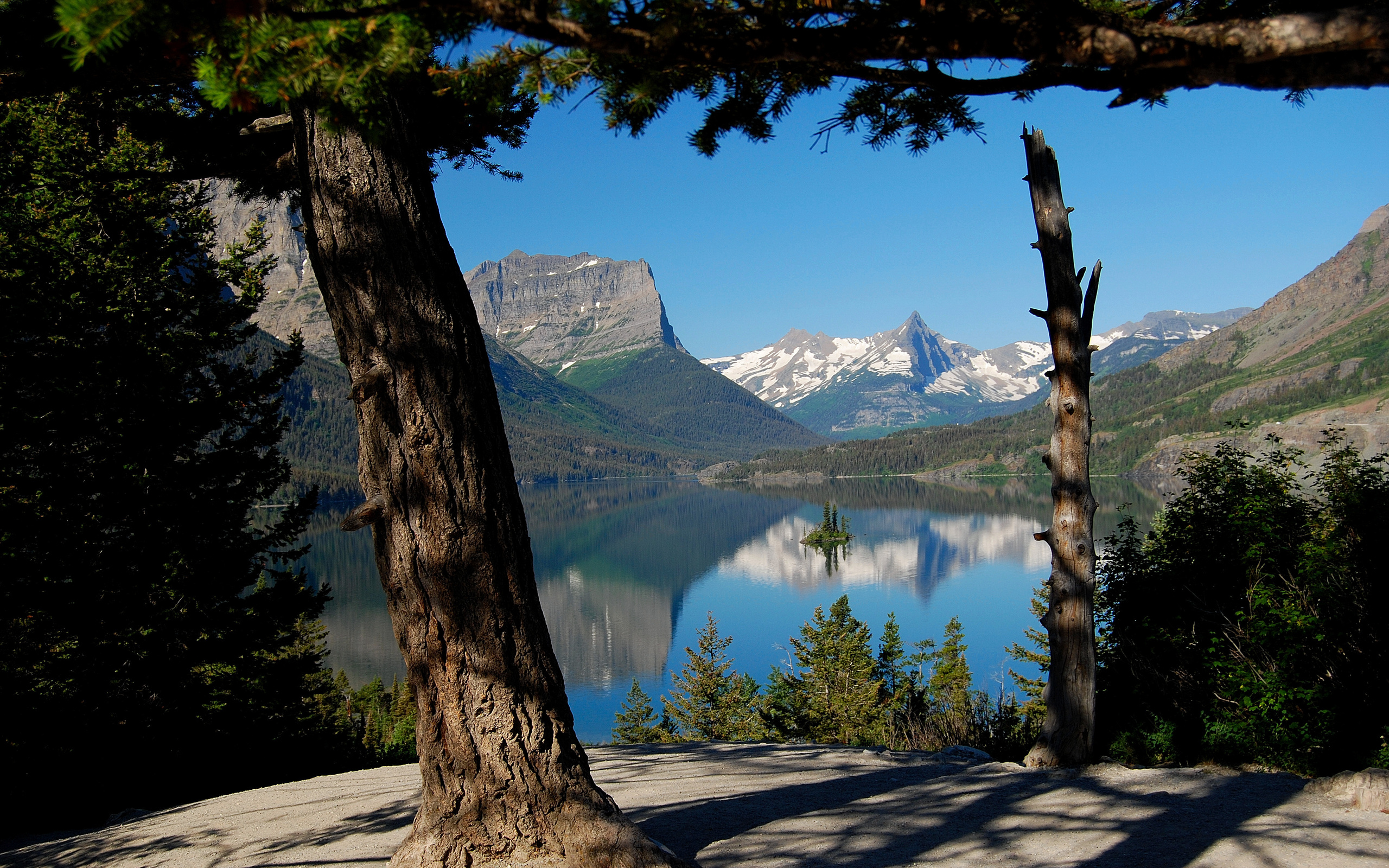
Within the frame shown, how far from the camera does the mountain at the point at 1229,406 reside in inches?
4665

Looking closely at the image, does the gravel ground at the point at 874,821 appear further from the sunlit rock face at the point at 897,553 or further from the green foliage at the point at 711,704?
the sunlit rock face at the point at 897,553

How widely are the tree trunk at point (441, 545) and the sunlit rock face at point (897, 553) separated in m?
49.7

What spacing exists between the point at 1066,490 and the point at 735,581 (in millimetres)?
55889

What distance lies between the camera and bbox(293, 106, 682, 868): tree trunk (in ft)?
9.75

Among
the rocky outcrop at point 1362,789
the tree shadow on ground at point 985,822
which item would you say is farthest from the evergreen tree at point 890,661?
the rocky outcrop at point 1362,789

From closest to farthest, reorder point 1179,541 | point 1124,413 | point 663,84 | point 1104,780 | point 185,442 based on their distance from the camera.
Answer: point 663,84 < point 1104,780 < point 1179,541 < point 185,442 < point 1124,413

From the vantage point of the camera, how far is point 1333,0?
7.21 ft

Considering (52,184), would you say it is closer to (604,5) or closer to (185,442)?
(185,442)

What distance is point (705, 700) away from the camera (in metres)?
24.1

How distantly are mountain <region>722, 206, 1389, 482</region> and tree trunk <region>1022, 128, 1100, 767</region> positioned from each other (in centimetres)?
10378

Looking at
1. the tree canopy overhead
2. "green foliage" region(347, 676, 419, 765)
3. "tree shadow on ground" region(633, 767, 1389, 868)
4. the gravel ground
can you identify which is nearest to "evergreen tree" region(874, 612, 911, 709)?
"green foliage" region(347, 676, 419, 765)

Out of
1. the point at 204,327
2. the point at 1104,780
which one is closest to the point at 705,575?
the point at 204,327

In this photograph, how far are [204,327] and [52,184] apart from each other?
8.21 ft

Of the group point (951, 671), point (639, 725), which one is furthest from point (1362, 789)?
point (639, 725)
